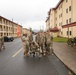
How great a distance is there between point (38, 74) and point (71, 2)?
32.6 meters

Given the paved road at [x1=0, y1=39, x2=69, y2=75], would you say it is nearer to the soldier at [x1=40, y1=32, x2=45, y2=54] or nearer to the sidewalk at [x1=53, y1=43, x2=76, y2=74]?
the sidewalk at [x1=53, y1=43, x2=76, y2=74]

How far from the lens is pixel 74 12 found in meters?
35.3

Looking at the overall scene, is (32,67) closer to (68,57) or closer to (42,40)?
→ (68,57)

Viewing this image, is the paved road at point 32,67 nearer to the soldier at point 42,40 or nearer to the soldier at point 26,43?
the soldier at point 26,43

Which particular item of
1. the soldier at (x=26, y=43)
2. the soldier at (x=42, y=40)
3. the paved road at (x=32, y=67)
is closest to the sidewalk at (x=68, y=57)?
the paved road at (x=32, y=67)

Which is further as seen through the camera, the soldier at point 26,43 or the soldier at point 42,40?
the soldier at point 42,40

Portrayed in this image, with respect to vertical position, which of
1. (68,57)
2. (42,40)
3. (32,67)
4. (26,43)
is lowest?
(32,67)

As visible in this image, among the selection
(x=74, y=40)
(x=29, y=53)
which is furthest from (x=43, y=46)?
(x=74, y=40)

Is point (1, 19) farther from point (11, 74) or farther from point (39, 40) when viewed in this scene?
point (11, 74)

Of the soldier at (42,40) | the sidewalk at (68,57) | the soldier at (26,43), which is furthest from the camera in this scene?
the soldier at (42,40)

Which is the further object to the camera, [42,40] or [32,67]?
[42,40]

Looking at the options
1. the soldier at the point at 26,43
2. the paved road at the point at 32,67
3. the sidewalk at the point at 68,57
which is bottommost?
the paved road at the point at 32,67

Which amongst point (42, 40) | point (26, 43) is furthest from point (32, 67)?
point (42, 40)

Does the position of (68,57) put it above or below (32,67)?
above
